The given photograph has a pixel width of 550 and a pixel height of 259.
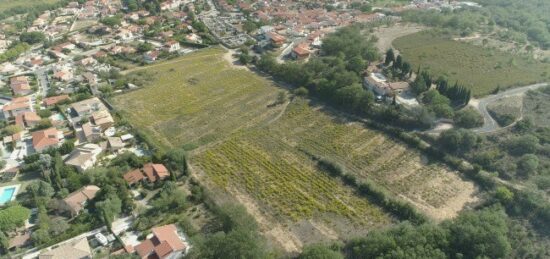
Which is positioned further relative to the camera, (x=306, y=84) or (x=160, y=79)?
(x=160, y=79)

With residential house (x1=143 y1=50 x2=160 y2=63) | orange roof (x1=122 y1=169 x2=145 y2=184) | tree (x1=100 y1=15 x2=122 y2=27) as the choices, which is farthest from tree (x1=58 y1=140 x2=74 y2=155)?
tree (x1=100 y1=15 x2=122 y2=27)

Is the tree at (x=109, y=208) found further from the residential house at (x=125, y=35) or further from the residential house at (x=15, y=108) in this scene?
the residential house at (x=125, y=35)

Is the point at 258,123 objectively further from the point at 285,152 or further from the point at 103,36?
the point at 103,36

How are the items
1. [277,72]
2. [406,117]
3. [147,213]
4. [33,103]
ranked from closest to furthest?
[147,213], [406,117], [33,103], [277,72]

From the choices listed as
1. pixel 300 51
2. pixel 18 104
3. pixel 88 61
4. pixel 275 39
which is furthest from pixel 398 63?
pixel 18 104

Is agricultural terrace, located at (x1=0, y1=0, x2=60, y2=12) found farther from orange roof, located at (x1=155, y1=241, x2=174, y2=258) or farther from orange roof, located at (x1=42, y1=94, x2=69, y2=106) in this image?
orange roof, located at (x1=155, y1=241, x2=174, y2=258)

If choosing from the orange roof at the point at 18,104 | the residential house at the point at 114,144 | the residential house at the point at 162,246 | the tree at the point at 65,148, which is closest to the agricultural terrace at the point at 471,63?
the residential house at the point at 162,246

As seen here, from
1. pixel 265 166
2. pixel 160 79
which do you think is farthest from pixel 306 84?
pixel 160 79

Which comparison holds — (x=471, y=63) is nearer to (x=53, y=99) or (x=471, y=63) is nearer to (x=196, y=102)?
(x=196, y=102)
